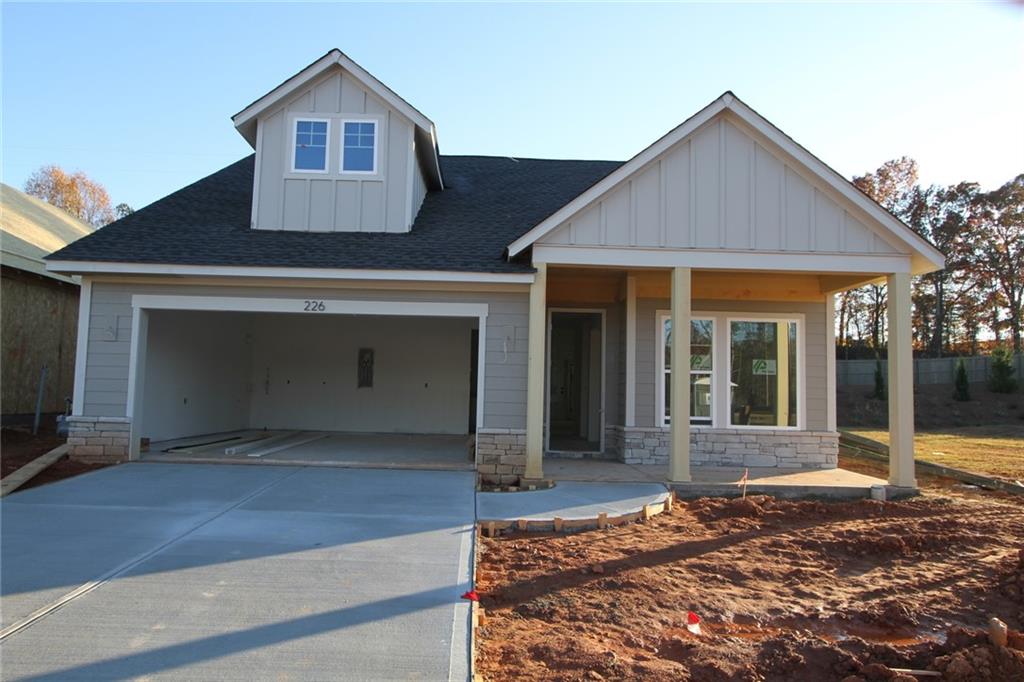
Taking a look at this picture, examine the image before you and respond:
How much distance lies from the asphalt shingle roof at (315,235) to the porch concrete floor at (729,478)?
3132 mm

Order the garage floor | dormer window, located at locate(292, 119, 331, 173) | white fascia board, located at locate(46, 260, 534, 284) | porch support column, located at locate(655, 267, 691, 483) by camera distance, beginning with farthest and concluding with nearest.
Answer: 1. dormer window, located at locate(292, 119, 331, 173)
2. the garage floor
3. white fascia board, located at locate(46, 260, 534, 284)
4. porch support column, located at locate(655, 267, 691, 483)

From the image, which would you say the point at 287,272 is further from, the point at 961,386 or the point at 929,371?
the point at 929,371

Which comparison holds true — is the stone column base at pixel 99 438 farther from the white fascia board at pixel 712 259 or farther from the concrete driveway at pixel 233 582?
the white fascia board at pixel 712 259

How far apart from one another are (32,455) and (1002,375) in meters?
34.4

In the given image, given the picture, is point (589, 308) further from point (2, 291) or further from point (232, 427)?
point (2, 291)

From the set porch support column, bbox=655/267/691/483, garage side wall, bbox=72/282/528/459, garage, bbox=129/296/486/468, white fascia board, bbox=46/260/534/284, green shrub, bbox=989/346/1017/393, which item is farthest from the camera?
green shrub, bbox=989/346/1017/393

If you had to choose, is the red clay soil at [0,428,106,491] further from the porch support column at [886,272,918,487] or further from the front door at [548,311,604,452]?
the porch support column at [886,272,918,487]

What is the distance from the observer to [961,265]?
36.6 metres

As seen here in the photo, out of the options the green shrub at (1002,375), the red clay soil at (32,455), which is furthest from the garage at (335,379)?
the green shrub at (1002,375)

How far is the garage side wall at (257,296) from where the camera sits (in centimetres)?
925

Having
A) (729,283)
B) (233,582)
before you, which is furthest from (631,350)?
(233,582)

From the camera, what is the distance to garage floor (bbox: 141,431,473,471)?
947 centimetres

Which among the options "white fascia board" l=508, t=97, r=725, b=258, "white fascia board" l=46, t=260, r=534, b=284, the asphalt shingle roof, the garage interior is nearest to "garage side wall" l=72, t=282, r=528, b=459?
"white fascia board" l=46, t=260, r=534, b=284

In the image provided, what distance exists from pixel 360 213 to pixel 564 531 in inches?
254
